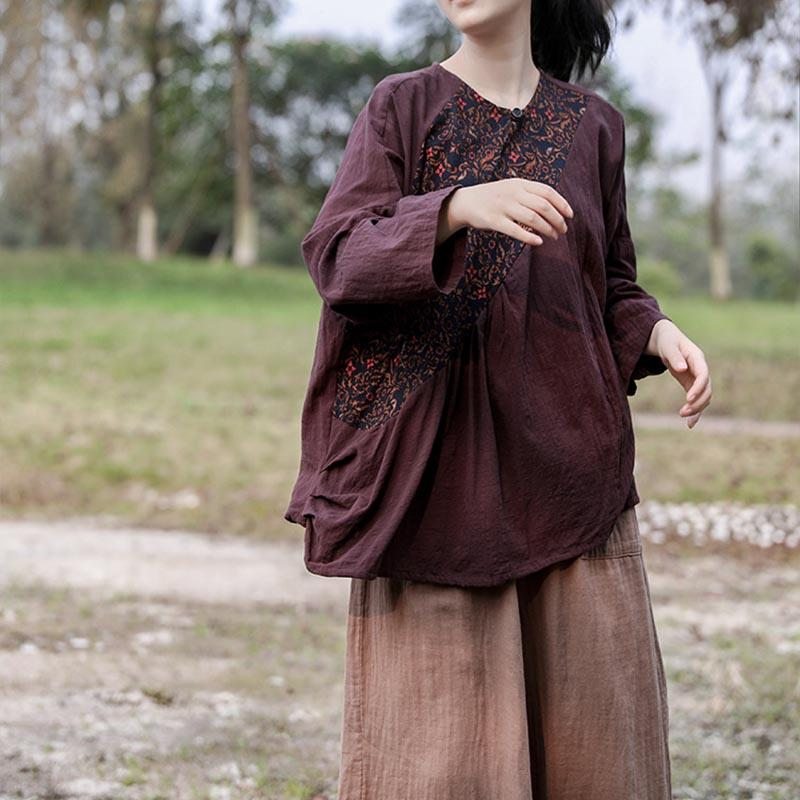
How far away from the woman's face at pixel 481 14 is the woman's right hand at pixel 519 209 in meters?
0.38

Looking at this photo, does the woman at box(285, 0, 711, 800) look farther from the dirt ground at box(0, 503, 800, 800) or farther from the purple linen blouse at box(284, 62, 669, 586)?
the dirt ground at box(0, 503, 800, 800)

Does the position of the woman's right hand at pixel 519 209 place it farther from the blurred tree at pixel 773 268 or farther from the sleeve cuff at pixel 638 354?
the blurred tree at pixel 773 268

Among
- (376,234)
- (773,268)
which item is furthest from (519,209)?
(773,268)

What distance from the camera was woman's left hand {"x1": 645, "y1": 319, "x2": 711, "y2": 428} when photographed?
206 cm

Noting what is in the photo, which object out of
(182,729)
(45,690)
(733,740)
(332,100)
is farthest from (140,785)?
(332,100)

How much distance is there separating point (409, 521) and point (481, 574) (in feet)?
0.41

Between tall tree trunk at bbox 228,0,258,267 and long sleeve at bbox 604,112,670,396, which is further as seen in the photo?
tall tree trunk at bbox 228,0,258,267

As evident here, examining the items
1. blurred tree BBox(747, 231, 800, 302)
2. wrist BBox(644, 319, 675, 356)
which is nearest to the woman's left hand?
wrist BBox(644, 319, 675, 356)

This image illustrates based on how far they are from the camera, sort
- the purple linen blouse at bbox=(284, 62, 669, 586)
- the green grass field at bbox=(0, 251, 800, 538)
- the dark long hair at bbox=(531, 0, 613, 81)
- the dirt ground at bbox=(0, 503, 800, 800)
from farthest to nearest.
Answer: the green grass field at bbox=(0, 251, 800, 538) → the dirt ground at bbox=(0, 503, 800, 800) → the dark long hair at bbox=(531, 0, 613, 81) → the purple linen blouse at bbox=(284, 62, 669, 586)

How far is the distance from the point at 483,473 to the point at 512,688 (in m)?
0.31

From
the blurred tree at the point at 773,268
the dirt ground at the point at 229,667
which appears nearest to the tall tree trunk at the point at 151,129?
the blurred tree at the point at 773,268

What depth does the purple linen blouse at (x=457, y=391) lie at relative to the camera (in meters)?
1.97

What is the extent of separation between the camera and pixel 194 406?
390 inches

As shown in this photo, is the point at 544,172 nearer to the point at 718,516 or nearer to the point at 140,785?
the point at 140,785
